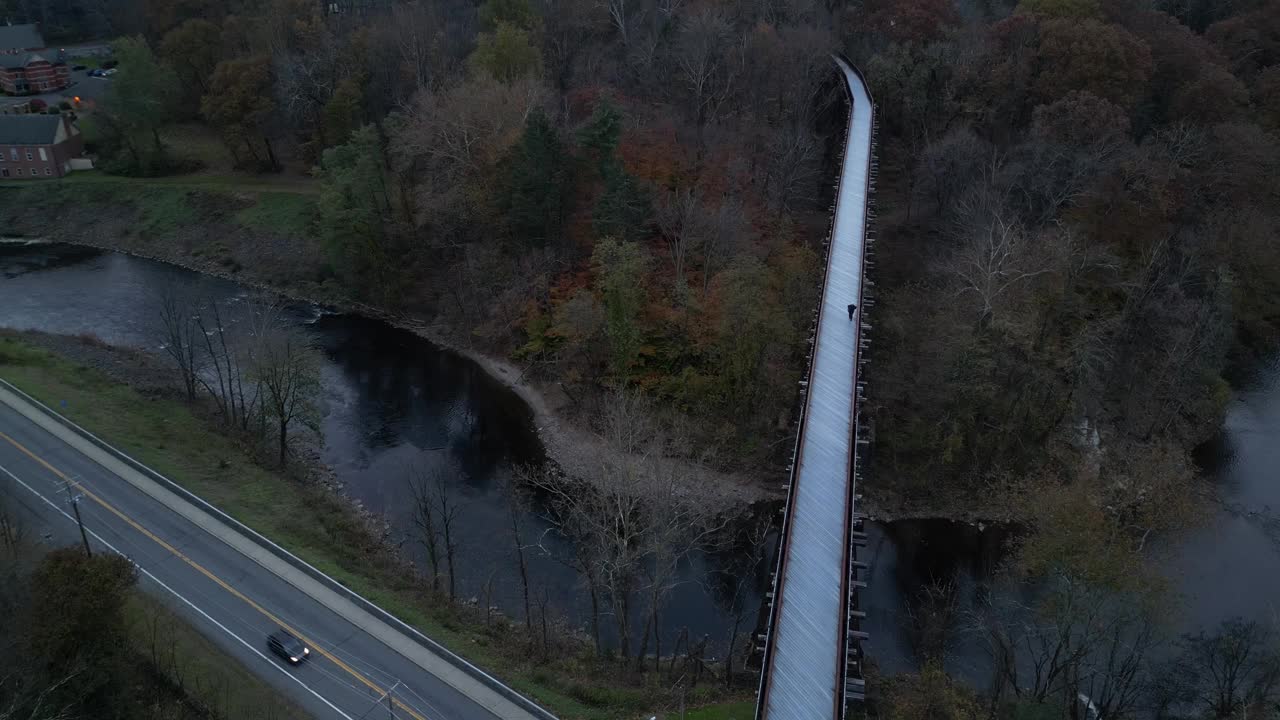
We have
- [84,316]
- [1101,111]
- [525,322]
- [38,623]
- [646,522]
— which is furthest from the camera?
[84,316]

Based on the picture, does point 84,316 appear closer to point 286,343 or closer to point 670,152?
point 286,343

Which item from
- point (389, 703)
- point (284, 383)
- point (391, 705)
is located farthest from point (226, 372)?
point (391, 705)

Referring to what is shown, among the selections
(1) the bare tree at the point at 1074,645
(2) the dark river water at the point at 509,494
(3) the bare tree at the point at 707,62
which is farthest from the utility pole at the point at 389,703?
Result: (3) the bare tree at the point at 707,62

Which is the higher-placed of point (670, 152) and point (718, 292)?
point (670, 152)

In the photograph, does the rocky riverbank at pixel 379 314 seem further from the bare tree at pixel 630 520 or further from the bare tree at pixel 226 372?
the bare tree at pixel 226 372

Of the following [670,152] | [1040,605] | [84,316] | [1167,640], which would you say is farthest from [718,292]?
[84,316]

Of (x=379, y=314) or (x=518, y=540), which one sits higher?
(x=518, y=540)

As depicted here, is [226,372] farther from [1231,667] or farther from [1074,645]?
[1231,667]
